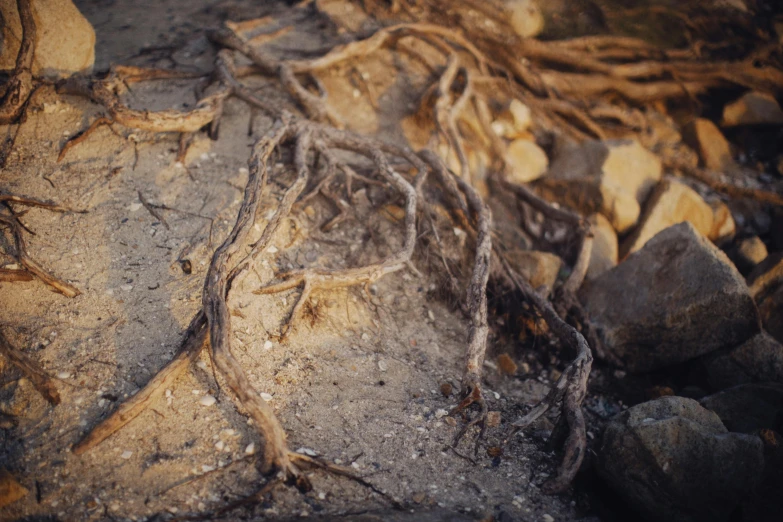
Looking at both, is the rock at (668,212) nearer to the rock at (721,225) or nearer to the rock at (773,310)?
the rock at (721,225)

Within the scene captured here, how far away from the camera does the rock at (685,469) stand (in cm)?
250

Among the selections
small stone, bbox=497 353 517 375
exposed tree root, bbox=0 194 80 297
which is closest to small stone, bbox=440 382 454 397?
small stone, bbox=497 353 517 375

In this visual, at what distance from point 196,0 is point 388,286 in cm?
515

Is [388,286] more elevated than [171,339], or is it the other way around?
[171,339]

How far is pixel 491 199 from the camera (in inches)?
211

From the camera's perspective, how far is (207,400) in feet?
8.77

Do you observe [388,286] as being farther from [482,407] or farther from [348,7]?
[348,7]

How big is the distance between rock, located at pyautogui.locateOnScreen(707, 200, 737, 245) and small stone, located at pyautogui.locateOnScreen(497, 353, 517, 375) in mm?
3407

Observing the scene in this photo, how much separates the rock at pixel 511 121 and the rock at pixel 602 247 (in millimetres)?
1515

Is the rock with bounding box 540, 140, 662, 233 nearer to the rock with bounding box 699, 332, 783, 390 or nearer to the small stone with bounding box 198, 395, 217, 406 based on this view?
the rock with bounding box 699, 332, 783, 390

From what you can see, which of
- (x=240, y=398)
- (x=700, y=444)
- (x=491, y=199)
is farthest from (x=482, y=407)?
(x=491, y=199)

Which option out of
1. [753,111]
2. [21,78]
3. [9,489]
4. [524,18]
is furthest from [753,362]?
[21,78]

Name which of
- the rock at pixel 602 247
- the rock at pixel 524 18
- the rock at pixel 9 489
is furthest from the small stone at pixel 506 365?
the rock at pixel 524 18

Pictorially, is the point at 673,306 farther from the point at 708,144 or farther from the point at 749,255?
the point at 708,144
